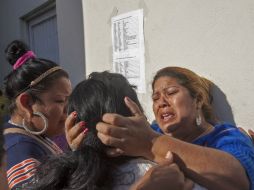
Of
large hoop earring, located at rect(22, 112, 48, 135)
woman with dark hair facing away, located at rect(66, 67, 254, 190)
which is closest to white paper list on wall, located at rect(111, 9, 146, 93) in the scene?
woman with dark hair facing away, located at rect(66, 67, 254, 190)

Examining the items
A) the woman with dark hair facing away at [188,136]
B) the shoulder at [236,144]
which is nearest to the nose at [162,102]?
the woman with dark hair facing away at [188,136]

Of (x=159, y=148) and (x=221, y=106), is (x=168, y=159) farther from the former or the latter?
(x=221, y=106)

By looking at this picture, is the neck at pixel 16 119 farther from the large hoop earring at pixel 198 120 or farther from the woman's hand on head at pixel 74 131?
the large hoop earring at pixel 198 120

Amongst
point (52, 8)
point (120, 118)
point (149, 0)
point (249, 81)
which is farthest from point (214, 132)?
point (52, 8)

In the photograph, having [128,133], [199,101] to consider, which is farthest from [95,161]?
[199,101]

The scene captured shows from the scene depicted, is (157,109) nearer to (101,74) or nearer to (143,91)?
(143,91)

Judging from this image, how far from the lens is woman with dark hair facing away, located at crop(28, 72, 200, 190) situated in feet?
3.32

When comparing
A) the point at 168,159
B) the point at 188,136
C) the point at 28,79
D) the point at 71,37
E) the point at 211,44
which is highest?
the point at 71,37

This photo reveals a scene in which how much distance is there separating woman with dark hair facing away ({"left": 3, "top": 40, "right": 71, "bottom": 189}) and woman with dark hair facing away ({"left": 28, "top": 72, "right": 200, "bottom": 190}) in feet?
1.62

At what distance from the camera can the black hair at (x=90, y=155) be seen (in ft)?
3.33

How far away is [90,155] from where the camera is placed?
1029 millimetres

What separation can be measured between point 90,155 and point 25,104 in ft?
2.48

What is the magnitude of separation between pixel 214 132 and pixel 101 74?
2.55 feet

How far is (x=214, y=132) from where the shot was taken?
→ 5.45 feet
